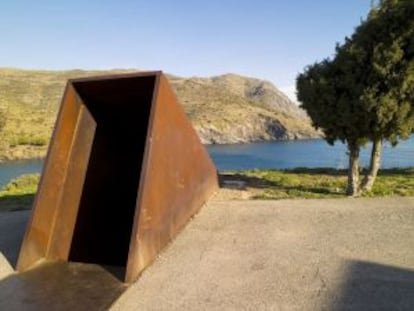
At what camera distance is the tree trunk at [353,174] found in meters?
10.3

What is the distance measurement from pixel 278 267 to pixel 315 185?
281 inches

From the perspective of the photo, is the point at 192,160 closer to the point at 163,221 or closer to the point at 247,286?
the point at 163,221

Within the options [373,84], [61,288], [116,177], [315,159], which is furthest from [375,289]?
[315,159]

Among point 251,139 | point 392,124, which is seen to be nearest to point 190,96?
point 251,139

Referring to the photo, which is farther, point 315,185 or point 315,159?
point 315,159

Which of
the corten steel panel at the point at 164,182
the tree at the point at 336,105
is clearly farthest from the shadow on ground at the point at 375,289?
the tree at the point at 336,105

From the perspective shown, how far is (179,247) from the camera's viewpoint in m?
5.86

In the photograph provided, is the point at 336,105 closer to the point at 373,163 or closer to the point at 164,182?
the point at 373,163

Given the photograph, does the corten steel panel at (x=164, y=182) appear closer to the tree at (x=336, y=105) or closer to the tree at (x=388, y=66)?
the tree at (x=336, y=105)

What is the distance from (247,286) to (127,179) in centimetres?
403

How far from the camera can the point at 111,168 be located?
7.58m

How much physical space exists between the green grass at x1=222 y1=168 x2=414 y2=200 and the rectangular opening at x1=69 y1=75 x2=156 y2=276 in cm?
345

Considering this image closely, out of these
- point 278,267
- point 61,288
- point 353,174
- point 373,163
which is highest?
point 373,163

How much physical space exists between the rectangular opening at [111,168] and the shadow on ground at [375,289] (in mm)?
3497
